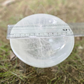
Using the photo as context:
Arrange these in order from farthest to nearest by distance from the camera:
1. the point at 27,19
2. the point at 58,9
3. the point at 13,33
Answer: the point at 58,9, the point at 27,19, the point at 13,33

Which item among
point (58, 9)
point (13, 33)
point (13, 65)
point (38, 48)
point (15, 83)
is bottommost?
point (15, 83)

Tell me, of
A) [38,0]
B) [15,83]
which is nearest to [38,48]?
[15,83]

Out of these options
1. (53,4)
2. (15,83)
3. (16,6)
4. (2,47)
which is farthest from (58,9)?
(15,83)

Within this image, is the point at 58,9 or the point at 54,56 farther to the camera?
the point at 58,9

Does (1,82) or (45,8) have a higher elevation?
(45,8)

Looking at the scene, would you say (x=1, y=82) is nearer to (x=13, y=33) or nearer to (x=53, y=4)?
(x=13, y=33)

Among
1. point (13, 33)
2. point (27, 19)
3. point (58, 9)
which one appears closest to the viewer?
point (13, 33)
